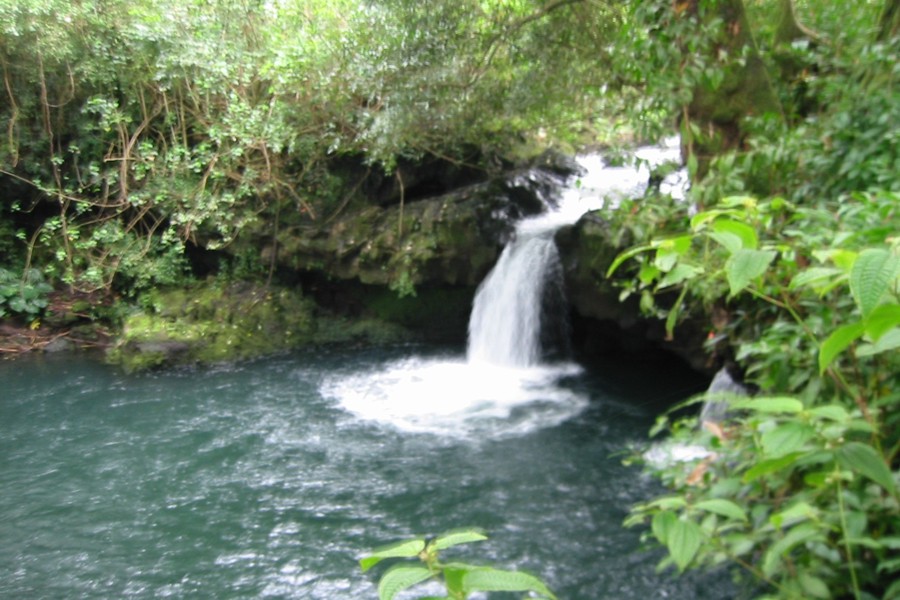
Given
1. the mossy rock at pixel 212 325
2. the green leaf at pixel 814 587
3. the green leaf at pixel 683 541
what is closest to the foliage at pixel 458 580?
the green leaf at pixel 683 541

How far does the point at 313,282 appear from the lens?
39.0 feet

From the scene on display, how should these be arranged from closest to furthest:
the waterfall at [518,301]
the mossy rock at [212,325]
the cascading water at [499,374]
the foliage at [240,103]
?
the foliage at [240,103] → the cascading water at [499,374] → the waterfall at [518,301] → the mossy rock at [212,325]

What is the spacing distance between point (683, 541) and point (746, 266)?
676 millimetres

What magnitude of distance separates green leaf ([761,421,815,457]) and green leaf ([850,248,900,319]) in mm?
382

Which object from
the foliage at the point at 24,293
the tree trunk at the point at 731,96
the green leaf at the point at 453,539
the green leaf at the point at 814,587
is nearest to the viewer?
the green leaf at the point at 453,539

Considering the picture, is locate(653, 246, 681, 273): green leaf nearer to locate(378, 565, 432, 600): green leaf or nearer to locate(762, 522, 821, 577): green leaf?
locate(762, 522, 821, 577): green leaf

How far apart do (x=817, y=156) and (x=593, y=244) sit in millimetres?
4727

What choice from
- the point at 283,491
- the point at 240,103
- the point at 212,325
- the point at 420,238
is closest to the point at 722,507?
the point at 283,491

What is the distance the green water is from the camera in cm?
507

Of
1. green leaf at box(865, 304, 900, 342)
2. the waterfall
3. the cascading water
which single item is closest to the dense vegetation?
green leaf at box(865, 304, 900, 342)

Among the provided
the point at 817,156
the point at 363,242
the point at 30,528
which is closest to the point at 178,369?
the point at 363,242

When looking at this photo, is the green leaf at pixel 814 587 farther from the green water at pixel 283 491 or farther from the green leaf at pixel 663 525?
the green water at pixel 283 491

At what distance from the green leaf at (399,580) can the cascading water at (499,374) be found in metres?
6.24

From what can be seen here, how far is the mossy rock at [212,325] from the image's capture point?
10.2 m
